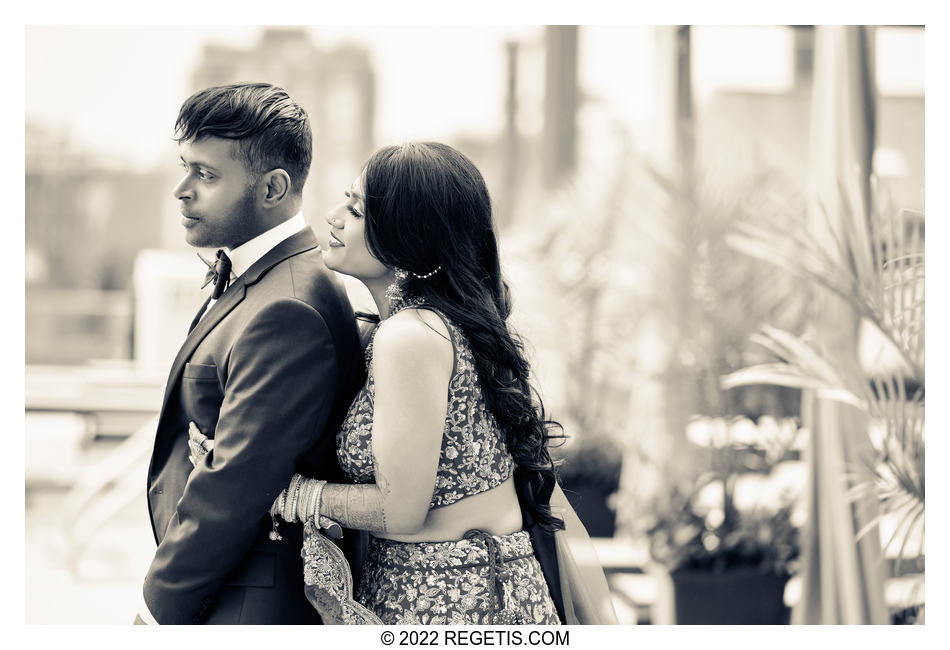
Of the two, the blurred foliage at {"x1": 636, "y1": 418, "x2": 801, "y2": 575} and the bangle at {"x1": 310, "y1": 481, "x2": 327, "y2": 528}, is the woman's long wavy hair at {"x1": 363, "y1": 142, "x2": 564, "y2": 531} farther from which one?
the blurred foliage at {"x1": 636, "y1": 418, "x2": 801, "y2": 575}

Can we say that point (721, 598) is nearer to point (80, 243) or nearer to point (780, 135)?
point (780, 135)

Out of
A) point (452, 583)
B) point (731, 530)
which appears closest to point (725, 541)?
point (731, 530)

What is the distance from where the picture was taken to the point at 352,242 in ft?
6.28

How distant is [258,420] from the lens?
5.82 ft

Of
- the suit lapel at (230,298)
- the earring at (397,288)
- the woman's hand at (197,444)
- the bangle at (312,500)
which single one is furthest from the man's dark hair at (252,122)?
the bangle at (312,500)

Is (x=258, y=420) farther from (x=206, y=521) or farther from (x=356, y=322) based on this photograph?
(x=356, y=322)

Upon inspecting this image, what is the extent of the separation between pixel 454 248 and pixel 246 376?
45 cm

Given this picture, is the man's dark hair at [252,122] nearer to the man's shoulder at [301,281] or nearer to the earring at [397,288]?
the man's shoulder at [301,281]

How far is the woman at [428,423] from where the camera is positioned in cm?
181

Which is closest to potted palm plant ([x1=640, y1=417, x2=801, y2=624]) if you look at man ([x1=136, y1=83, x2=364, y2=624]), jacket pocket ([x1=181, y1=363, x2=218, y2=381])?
man ([x1=136, y1=83, x2=364, y2=624])

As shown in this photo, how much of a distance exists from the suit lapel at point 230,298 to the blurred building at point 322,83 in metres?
3.21

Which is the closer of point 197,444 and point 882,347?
point 197,444

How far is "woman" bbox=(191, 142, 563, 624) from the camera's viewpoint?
1808 millimetres

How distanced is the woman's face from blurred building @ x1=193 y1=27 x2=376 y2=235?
3292 millimetres
